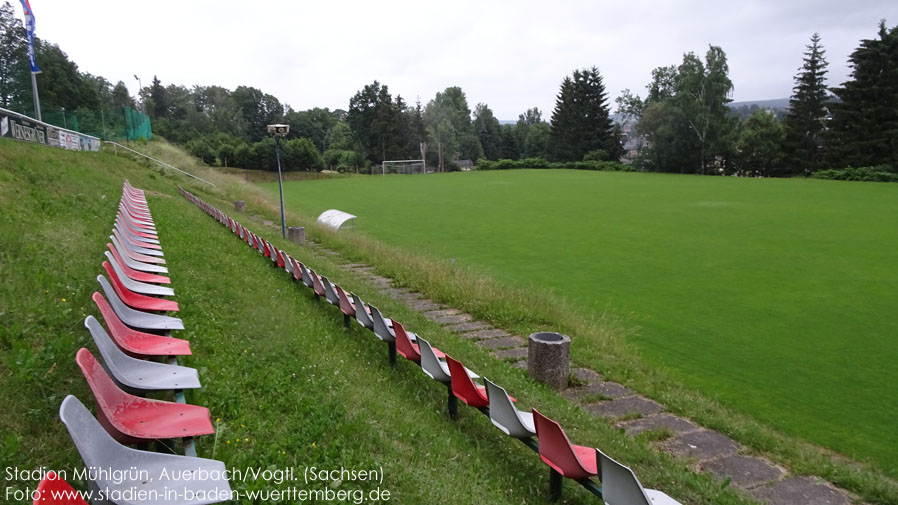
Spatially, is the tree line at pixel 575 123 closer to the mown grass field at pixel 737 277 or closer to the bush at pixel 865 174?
the bush at pixel 865 174

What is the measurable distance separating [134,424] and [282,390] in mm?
1345

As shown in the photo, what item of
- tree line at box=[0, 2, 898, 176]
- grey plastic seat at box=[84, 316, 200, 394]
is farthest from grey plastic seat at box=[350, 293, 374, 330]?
tree line at box=[0, 2, 898, 176]

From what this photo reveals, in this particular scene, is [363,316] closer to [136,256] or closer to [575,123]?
[136,256]

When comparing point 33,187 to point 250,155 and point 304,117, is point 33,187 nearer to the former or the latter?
point 250,155

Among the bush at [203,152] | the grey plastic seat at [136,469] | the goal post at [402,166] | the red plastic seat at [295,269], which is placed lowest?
the red plastic seat at [295,269]

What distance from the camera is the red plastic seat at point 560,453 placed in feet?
10.5

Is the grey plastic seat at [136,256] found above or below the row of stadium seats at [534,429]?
above

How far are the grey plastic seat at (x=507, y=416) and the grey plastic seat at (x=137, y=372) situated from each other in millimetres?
1901

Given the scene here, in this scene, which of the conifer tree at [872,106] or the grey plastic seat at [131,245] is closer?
the grey plastic seat at [131,245]

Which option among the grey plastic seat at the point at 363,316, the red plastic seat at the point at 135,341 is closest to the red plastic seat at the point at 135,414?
the red plastic seat at the point at 135,341

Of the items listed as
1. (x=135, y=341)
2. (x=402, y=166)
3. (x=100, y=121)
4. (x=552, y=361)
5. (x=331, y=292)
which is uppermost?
(x=100, y=121)

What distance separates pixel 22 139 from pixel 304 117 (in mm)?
91224

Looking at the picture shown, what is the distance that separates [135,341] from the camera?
3.79 metres

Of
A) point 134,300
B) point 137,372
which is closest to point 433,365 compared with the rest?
point 137,372
